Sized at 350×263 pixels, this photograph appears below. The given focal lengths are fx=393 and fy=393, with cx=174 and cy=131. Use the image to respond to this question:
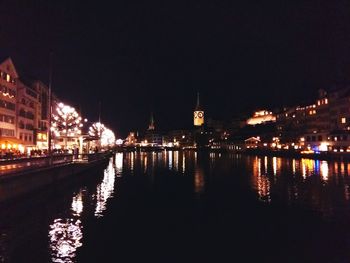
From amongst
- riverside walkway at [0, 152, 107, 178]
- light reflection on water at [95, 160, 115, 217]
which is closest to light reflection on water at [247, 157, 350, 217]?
light reflection on water at [95, 160, 115, 217]

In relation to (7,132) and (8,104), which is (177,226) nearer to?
(7,132)

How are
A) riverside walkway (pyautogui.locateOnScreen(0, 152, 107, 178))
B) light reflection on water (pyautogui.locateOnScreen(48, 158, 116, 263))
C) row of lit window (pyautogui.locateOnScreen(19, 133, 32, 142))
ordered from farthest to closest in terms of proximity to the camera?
row of lit window (pyautogui.locateOnScreen(19, 133, 32, 142)) → riverside walkway (pyautogui.locateOnScreen(0, 152, 107, 178)) → light reflection on water (pyautogui.locateOnScreen(48, 158, 116, 263))

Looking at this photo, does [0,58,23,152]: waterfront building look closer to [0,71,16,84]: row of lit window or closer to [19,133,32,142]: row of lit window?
[0,71,16,84]: row of lit window

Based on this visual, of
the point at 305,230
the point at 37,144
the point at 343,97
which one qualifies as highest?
the point at 343,97

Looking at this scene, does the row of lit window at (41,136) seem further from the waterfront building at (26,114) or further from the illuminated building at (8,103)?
the illuminated building at (8,103)

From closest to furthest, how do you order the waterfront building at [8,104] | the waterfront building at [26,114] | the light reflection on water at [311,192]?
1. the light reflection on water at [311,192]
2. the waterfront building at [8,104]
3. the waterfront building at [26,114]

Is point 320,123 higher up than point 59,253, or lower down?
higher up

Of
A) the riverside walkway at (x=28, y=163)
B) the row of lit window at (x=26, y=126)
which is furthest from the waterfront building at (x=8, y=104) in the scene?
the riverside walkway at (x=28, y=163)

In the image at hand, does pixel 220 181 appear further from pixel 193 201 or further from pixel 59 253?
pixel 59 253

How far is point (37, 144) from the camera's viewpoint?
98.8 m

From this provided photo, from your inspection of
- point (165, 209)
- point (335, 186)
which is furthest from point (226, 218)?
point (335, 186)

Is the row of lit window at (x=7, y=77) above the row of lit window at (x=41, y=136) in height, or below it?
above

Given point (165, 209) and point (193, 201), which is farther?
point (193, 201)

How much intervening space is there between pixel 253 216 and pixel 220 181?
1004 inches
